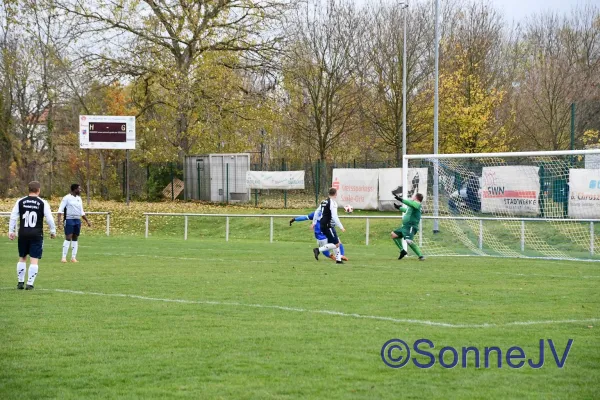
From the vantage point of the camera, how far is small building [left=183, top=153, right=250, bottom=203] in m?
42.8

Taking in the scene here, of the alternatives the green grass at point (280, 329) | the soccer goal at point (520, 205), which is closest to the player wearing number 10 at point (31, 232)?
the green grass at point (280, 329)

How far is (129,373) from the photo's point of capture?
7969mm

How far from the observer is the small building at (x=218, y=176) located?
42781 millimetres

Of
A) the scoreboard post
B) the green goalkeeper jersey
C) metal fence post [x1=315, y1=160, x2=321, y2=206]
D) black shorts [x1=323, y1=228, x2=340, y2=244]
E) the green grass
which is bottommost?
the green grass

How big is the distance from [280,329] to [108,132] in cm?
2790

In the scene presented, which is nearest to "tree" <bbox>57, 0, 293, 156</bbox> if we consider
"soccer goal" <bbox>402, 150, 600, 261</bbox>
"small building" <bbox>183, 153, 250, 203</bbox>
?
"small building" <bbox>183, 153, 250, 203</bbox>

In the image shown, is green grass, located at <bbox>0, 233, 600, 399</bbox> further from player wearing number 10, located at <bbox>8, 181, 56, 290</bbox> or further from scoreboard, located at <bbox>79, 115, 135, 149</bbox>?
scoreboard, located at <bbox>79, 115, 135, 149</bbox>

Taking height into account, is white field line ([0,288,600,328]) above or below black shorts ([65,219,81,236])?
below

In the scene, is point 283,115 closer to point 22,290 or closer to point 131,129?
point 131,129

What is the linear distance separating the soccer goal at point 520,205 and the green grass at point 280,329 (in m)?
4.17

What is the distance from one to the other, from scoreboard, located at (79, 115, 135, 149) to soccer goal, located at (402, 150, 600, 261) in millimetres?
15929

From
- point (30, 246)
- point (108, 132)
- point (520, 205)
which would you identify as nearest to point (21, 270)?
point (30, 246)

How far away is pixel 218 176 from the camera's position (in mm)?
43250

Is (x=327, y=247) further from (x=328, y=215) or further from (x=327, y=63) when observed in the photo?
(x=327, y=63)
